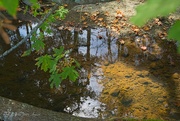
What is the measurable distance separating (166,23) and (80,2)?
5054mm

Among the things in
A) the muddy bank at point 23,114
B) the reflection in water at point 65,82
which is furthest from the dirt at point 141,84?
the muddy bank at point 23,114

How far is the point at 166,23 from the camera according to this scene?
7707 millimetres

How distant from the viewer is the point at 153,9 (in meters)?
0.57

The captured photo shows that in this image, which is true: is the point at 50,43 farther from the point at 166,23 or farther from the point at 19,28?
the point at 166,23

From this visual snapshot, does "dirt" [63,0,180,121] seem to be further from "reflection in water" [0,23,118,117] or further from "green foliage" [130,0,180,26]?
"green foliage" [130,0,180,26]

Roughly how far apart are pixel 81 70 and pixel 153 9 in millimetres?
5706

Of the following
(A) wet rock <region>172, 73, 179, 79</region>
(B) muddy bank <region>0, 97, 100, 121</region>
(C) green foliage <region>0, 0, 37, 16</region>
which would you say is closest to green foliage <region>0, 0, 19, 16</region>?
(C) green foliage <region>0, 0, 37, 16</region>

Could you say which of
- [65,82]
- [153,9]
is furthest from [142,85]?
[153,9]

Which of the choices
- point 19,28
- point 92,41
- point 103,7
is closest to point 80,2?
point 92,41

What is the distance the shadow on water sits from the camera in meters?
5.46

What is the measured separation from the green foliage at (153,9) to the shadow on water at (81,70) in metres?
4.69

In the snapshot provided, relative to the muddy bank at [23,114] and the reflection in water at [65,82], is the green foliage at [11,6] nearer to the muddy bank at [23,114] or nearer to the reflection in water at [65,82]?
the muddy bank at [23,114]

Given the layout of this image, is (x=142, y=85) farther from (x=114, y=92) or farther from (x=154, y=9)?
(x=154, y=9)

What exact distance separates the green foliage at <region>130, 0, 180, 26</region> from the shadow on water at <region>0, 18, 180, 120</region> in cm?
469
